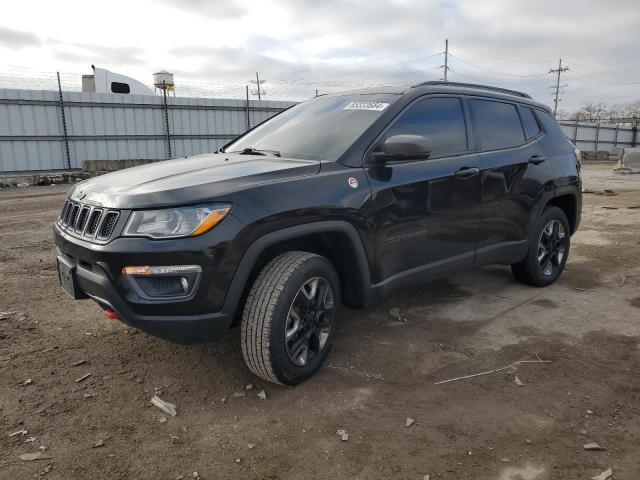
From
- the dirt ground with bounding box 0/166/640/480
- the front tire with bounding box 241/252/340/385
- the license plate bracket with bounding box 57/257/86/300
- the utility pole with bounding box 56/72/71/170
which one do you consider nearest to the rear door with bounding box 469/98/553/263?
the dirt ground with bounding box 0/166/640/480

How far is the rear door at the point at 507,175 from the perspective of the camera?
407 centimetres

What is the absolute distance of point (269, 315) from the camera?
269cm

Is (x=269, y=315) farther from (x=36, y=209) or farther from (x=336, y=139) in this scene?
(x=36, y=209)

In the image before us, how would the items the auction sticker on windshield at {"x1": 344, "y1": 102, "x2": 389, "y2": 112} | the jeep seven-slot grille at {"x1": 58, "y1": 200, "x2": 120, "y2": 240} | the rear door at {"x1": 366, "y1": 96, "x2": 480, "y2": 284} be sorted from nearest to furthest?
the jeep seven-slot grille at {"x1": 58, "y1": 200, "x2": 120, "y2": 240} < the rear door at {"x1": 366, "y1": 96, "x2": 480, "y2": 284} < the auction sticker on windshield at {"x1": 344, "y1": 102, "x2": 389, "y2": 112}

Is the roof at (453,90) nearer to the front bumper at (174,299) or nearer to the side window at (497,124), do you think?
the side window at (497,124)

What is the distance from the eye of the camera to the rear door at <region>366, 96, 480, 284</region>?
10.7ft

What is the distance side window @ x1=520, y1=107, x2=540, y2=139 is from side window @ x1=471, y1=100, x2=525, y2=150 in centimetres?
12

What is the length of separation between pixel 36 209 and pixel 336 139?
855 centimetres

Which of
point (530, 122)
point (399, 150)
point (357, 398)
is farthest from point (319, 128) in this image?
point (530, 122)

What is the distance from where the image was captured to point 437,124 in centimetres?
379

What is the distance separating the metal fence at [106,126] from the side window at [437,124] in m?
16.4

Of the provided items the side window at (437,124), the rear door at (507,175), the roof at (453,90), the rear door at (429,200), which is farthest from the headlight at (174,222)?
the rear door at (507,175)

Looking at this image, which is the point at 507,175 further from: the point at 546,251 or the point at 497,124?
the point at 546,251

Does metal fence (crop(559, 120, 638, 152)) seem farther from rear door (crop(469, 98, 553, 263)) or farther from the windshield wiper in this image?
the windshield wiper
